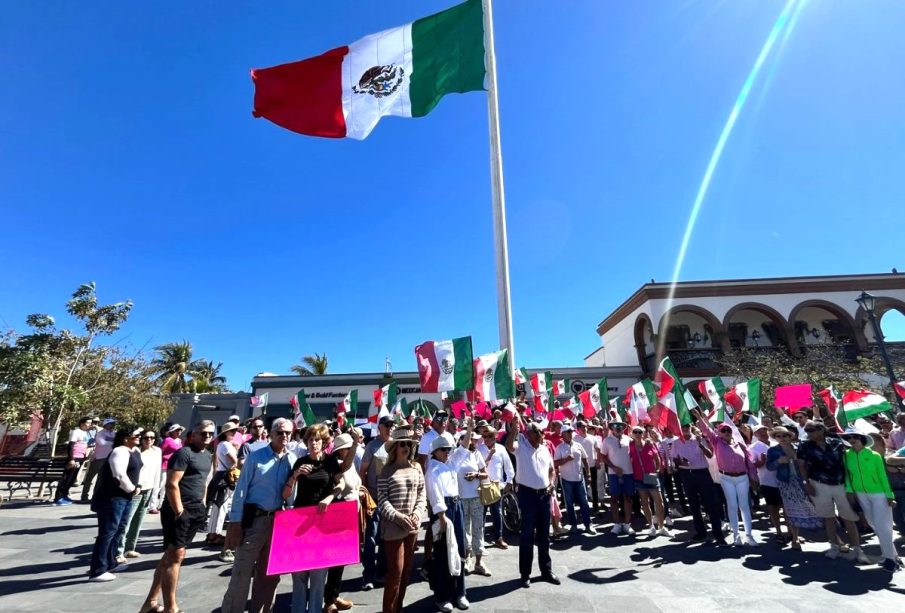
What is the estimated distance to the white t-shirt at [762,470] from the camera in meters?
7.48

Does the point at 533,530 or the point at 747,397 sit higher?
the point at 747,397

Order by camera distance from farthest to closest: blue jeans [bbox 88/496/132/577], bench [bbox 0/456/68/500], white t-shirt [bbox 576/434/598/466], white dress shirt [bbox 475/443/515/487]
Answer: bench [bbox 0/456/68/500] → white t-shirt [bbox 576/434/598/466] → white dress shirt [bbox 475/443/515/487] → blue jeans [bbox 88/496/132/577]

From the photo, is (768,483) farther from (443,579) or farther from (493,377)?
(443,579)

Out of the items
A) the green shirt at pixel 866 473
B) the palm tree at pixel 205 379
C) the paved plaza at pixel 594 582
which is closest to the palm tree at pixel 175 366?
the palm tree at pixel 205 379

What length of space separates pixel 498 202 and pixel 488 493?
594cm

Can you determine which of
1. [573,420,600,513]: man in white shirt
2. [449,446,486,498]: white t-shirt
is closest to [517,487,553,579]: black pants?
[449,446,486,498]: white t-shirt

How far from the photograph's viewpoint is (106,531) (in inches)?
210

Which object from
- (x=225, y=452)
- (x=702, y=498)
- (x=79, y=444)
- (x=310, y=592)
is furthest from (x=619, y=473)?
(x=79, y=444)

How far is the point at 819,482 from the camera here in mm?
6652

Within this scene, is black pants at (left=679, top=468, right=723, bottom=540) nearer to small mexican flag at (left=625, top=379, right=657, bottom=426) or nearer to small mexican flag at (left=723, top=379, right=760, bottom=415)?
small mexican flag at (left=625, top=379, right=657, bottom=426)

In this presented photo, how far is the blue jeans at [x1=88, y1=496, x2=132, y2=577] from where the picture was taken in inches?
207

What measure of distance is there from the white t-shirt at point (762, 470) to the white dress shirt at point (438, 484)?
6.29m

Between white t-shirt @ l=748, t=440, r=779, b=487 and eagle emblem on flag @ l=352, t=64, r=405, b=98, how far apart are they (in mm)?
10348

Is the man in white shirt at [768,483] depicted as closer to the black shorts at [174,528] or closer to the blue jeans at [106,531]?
the black shorts at [174,528]
